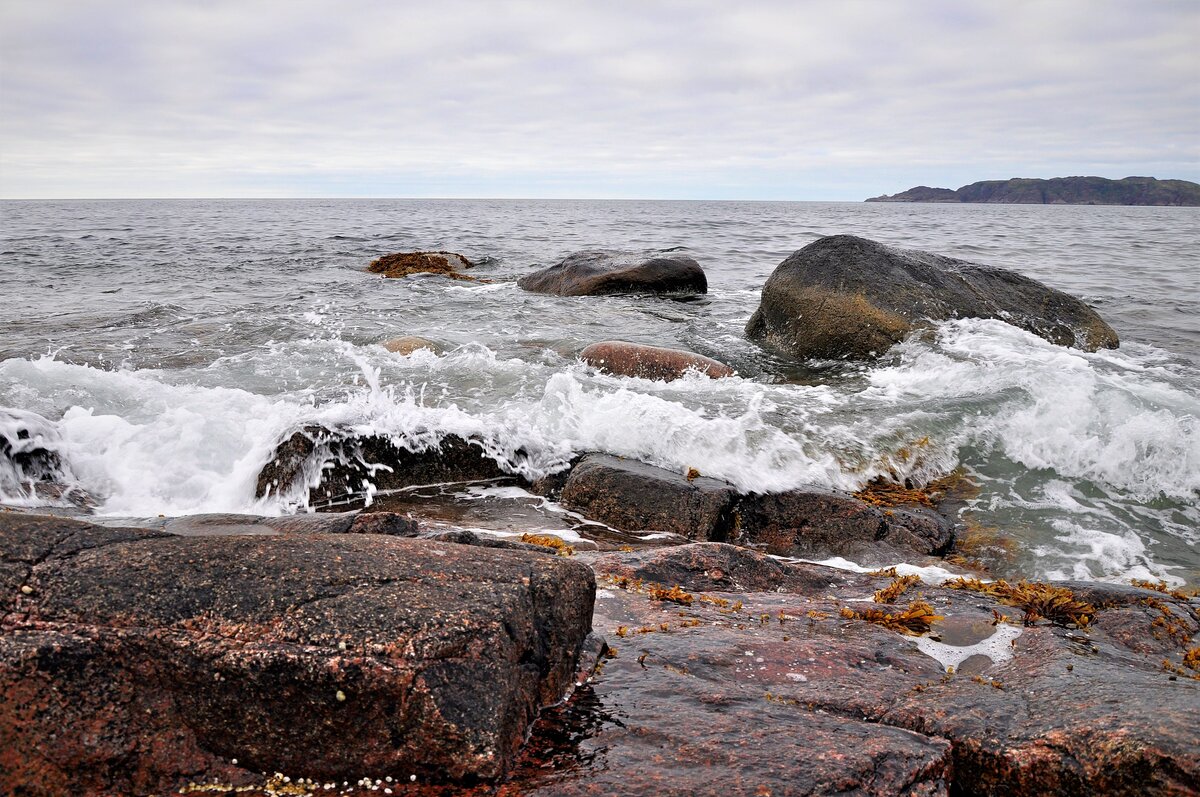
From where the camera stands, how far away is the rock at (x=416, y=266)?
68.3 feet

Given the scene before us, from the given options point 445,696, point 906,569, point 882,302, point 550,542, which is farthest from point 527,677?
point 882,302

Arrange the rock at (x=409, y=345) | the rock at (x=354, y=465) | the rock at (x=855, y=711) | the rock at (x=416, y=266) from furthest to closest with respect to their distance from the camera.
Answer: the rock at (x=416, y=266) < the rock at (x=409, y=345) < the rock at (x=354, y=465) < the rock at (x=855, y=711)

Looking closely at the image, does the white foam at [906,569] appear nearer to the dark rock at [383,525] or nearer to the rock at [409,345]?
the dark rock at [383,525]

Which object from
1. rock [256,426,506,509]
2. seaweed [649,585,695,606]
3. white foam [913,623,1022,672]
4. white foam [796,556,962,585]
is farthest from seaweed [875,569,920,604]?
rock [256,426,506,509]

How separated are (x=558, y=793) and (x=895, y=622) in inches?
88.8

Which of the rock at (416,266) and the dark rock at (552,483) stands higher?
the rock at (416,266)

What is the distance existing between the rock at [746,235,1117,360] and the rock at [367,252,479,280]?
437 inches

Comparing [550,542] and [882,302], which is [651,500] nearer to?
[550,542]

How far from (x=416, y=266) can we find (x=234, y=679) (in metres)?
20.1

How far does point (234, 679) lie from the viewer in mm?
2244

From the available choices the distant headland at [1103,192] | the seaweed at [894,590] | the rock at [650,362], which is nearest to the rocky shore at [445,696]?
the seaweed at [894,590]

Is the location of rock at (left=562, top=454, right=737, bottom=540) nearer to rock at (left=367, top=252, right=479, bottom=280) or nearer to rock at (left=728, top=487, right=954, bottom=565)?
rock at (left=728, top=487, right=954, bottom=565)

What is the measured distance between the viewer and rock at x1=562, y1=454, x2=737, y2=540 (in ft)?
18.6

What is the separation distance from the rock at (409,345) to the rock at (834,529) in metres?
6.30
